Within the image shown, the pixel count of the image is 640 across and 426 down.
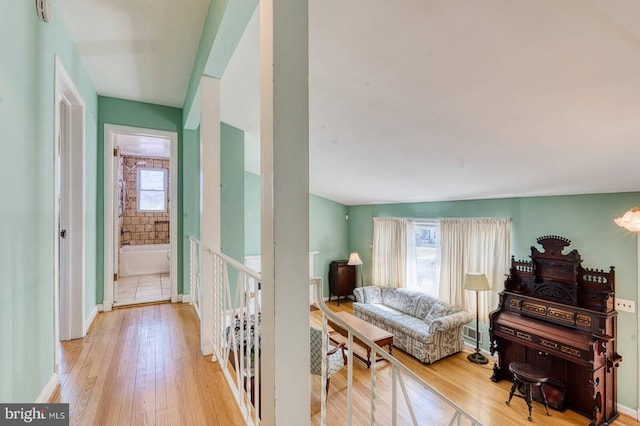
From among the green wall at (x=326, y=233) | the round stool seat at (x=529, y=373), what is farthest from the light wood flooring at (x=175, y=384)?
the green wall at (x=326, y=233)

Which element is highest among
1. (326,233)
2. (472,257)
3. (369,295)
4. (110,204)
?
(110,204)

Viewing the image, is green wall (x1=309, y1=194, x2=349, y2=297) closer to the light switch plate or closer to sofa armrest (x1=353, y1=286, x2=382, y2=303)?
sofa armrest (x1=353, y1=286, x2=382, y2=303)

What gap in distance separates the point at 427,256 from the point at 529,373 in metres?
2.70

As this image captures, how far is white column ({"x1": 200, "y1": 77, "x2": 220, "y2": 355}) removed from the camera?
2213 mm

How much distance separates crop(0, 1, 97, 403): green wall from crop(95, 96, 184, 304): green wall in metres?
1.56

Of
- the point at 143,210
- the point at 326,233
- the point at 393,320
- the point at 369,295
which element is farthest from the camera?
the point at 326,233

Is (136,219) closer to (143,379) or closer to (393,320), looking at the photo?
(143,379)

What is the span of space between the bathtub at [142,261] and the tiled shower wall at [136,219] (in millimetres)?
444

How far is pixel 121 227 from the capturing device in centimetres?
627

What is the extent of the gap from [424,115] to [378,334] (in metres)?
3.21

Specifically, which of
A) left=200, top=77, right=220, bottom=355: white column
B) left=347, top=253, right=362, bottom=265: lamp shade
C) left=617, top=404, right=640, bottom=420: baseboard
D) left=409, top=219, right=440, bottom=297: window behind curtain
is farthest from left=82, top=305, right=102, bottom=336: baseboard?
left=617, top=404, right=640, bottom=420: baseboard

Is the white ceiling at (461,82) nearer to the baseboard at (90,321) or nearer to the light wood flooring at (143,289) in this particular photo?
the baseboard at (90,321)

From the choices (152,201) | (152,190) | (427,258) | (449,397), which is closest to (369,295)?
(427,258)
